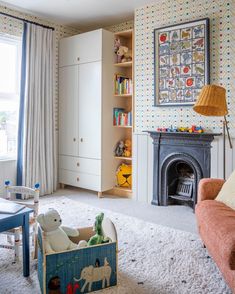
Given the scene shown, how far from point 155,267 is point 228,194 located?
0.81 m

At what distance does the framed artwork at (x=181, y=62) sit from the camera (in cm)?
371

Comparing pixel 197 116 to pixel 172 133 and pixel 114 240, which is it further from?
pixel 114 240

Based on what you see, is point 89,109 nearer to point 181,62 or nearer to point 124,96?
point 124,96

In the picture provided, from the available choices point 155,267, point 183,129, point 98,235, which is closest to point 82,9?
point 183,129

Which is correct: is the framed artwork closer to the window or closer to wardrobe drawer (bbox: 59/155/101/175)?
wardrobe drawer (bbox: 59/155/101/175)

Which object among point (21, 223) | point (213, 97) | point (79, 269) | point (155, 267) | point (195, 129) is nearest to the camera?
point (79, 269)

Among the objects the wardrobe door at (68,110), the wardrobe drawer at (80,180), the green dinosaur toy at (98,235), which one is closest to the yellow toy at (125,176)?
the wardrobe drawer at (80,180)

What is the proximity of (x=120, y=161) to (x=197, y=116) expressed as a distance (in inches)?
59.6

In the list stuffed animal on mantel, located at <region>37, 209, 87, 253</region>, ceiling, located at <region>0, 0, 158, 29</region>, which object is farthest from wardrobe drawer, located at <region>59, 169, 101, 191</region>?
stuffed animal on mantel, located at <region>37, 209, 87, 253</region>

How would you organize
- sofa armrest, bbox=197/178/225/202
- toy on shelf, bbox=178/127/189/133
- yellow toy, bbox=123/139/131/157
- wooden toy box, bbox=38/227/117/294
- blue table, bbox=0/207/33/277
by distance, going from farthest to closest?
yellow toy, bbox=123/139/131/157 < toy on shelf, bbox=178/127/189/133 < sofa armrest, bbox=197/178/225/202 < blue table, bbox=0/207/33/277 < wooden toy box, bbox=38/227/117/294

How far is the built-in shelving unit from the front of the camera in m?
4.54

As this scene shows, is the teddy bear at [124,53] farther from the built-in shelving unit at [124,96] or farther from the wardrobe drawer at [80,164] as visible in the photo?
the wardrobe drawer at [80,164]

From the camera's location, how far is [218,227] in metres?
2.01

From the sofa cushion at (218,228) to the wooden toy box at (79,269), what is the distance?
649 mm
